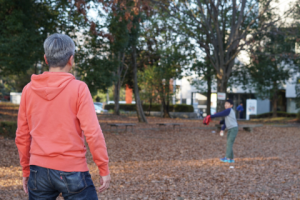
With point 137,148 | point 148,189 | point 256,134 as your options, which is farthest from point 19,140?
point 256,134

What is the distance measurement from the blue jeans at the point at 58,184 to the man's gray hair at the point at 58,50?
0.69 meters

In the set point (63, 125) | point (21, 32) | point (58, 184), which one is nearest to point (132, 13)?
point (21, 32)

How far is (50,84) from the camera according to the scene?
6.87 feet

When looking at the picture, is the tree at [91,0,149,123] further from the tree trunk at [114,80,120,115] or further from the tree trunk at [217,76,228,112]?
the tree trunk at [114,80,120,115]

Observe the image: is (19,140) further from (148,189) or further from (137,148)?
(137,148)

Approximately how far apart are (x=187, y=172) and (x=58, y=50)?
600 cm

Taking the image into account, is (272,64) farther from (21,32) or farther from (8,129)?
(8,129)

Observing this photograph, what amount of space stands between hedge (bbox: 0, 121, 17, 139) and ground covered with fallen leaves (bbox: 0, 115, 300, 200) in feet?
1.47

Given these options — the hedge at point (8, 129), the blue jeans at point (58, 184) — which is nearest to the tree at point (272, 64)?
the hedge at point (8, 129)

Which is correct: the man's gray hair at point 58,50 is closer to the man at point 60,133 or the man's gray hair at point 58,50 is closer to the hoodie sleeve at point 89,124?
the man at point 60,133

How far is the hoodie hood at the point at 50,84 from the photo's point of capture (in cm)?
206

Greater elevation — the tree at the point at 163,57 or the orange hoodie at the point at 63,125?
the tree at the point at 163,57

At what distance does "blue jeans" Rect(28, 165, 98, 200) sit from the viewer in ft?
6.66

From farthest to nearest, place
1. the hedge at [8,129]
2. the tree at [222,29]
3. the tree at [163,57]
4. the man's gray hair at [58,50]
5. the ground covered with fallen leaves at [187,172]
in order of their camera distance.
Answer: the tree at [163,57]
the tree at [222,29]
the hedge at [8,129]
the ground covered with fallen leaves at [187,172]
the man's gray hair at [58,50]
